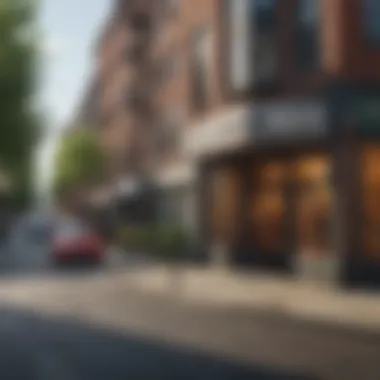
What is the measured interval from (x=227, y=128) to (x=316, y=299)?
764cm

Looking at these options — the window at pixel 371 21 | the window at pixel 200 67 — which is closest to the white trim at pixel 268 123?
the window at pixel 371 21

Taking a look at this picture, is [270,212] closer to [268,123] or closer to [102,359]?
[268,123]

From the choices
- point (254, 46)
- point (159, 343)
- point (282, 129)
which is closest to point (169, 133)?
point (254, 46)

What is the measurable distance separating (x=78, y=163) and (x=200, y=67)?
97.2ft

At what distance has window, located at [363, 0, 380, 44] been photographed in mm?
22062

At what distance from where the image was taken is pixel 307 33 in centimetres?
2358

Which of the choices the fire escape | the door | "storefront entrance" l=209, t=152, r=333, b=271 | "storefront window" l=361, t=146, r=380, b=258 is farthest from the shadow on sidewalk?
the fire escape

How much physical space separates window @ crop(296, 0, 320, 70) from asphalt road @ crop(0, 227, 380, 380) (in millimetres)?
7479

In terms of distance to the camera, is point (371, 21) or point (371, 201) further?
point (371, 21)

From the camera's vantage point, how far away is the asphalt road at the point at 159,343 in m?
10.2

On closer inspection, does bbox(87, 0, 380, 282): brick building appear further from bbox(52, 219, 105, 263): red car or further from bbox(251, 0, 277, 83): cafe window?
bbox(52, 219, 105, 263): red car

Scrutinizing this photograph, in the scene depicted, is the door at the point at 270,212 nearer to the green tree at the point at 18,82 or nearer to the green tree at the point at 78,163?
the green tree at the point at 18,82

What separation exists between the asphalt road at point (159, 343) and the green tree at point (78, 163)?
123ft

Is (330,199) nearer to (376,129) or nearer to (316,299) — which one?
(376,129)
